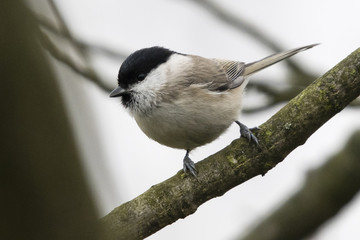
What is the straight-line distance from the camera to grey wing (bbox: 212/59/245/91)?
11.9 ft

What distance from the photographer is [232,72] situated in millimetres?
3818

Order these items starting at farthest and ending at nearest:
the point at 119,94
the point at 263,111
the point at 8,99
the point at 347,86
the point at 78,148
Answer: the point at 263,111 < the point at 119,94 < the point at 347,86 < the point at 78,148 < the point at 8,99

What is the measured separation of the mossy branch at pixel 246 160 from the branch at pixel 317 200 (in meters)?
1.08

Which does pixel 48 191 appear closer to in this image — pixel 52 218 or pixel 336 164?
pixel 52 218

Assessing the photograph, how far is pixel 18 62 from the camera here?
87cm

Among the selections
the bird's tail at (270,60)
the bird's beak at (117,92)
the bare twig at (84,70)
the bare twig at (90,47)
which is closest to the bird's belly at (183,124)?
the bird's beak at (117,92)

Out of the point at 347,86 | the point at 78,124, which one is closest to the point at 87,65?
the point at 347,86

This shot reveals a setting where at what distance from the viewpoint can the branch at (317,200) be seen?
11.4ft

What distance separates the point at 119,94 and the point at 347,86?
1.45m

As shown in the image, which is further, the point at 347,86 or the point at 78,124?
the point at 347,86

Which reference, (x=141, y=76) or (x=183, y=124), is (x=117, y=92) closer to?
(x=141, y=76)

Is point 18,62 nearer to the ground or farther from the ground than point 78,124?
farther from the ground

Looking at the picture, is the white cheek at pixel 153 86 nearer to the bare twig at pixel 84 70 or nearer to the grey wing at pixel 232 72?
the bare twig at pixel 84 70

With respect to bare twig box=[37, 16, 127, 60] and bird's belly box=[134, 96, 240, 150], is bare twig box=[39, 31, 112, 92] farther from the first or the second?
bird's belly box=[134, 96, 240, 150]
